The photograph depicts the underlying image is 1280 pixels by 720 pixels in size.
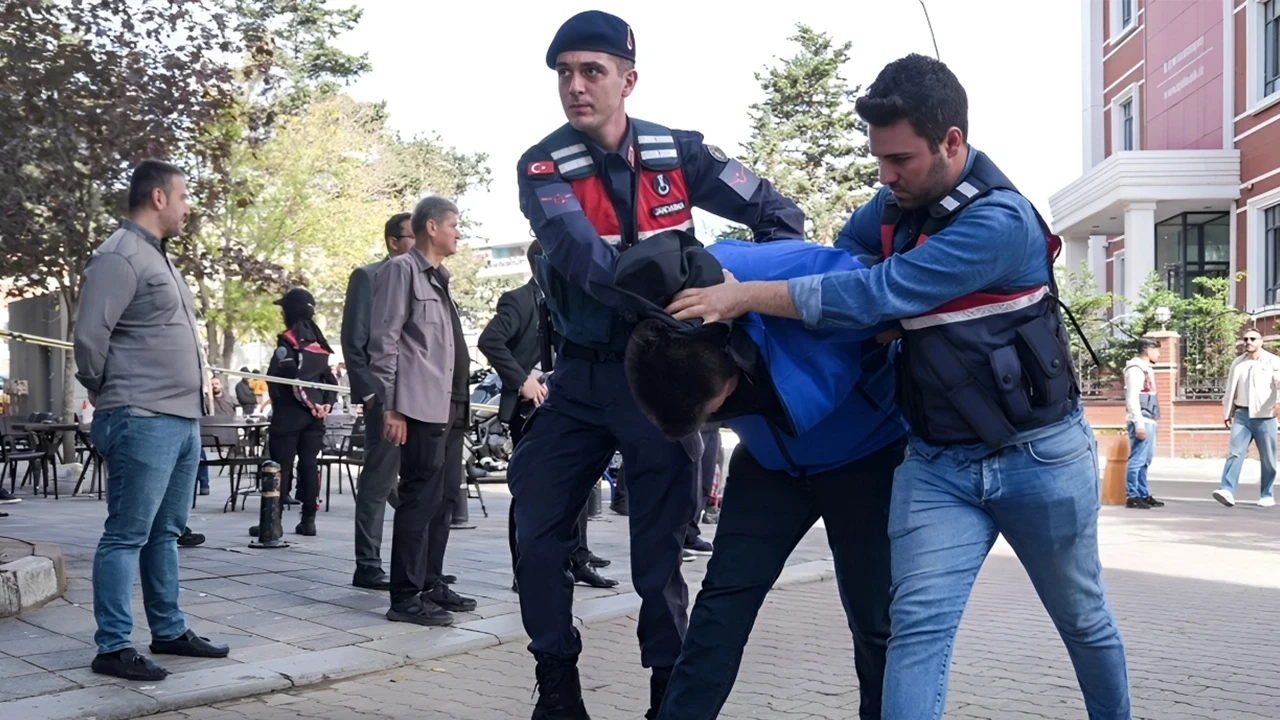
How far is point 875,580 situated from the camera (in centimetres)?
355

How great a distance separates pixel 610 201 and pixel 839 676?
8.06ft

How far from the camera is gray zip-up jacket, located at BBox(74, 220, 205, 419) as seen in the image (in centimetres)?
509

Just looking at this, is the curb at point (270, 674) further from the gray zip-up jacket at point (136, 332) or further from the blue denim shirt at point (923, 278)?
the blue denim shirt at point (923, 278)


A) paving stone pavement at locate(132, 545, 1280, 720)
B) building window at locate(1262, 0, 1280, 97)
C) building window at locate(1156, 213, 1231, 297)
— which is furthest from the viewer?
building window at locate(1156, 213, 1231, 297)

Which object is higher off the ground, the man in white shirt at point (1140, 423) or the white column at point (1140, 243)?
the white column at point (1140, 243)

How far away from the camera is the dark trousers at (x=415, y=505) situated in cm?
637

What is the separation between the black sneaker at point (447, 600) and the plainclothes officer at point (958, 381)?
3812mm

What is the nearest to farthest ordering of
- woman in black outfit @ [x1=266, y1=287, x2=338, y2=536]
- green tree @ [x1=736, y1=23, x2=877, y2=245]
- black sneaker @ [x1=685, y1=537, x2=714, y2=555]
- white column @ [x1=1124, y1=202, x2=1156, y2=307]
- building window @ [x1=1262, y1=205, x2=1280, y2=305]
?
1. black sneaker @ [x1=685, y1=537, x2=714, y2=555]
2. woman in black outfit @ [x1=266, y1=287, x2=338, y2=536]
3. building window @ [x1=1262, y1=205, x2=1280, y2=305]
4. white column @ [x1=1124, y1=202, x2=1156, y2=307]
5. green tree @ [x1=736, y1=23, x2=877, y2=245]

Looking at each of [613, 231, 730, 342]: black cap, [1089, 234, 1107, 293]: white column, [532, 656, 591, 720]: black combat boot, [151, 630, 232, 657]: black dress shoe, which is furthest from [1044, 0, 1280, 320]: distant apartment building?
[613, 231, 730, 342]: black cap

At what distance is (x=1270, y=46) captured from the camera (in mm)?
26906

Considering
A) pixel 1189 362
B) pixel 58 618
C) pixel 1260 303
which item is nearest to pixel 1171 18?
pixel 1260 303

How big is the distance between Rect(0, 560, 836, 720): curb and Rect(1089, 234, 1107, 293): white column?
34421 millimetres

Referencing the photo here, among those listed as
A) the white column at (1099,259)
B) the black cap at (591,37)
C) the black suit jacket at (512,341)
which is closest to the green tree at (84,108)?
the black suit jacket at (512,341)

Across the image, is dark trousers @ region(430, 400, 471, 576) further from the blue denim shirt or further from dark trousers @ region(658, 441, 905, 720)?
the blue denim shirt
